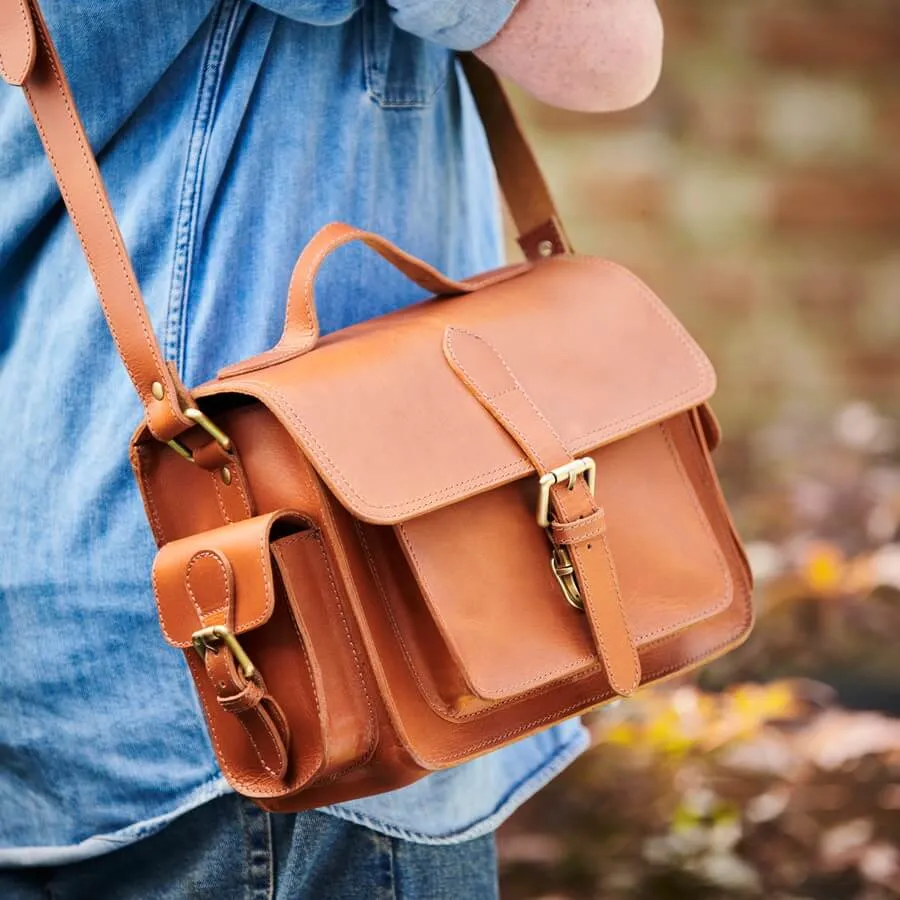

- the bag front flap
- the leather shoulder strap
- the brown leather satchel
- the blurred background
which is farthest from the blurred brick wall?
the leather shoulder strap

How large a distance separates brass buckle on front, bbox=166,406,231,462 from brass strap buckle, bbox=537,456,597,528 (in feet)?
0.78

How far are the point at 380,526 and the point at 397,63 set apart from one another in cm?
41

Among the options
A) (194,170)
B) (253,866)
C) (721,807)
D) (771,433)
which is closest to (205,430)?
(194,170)

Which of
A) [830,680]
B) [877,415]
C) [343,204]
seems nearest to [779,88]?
[877,415]

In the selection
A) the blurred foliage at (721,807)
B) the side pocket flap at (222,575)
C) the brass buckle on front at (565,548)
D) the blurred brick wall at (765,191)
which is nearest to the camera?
the side pocket flap at (222,575)

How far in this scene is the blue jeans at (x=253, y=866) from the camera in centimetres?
98

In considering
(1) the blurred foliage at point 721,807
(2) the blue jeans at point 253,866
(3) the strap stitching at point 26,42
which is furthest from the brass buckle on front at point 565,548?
(1) the blurred foliage at point 721,807

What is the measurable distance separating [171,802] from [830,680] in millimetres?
1718

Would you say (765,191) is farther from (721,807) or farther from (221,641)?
(221,641)

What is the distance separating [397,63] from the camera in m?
1.02

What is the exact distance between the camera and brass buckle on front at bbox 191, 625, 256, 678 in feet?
2.67

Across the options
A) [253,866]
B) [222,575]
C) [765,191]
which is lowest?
[765,191]

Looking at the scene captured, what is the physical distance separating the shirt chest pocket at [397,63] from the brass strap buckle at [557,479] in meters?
0.36

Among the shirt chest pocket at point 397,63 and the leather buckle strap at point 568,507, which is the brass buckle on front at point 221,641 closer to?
the leather buckle strap at point 568,507
